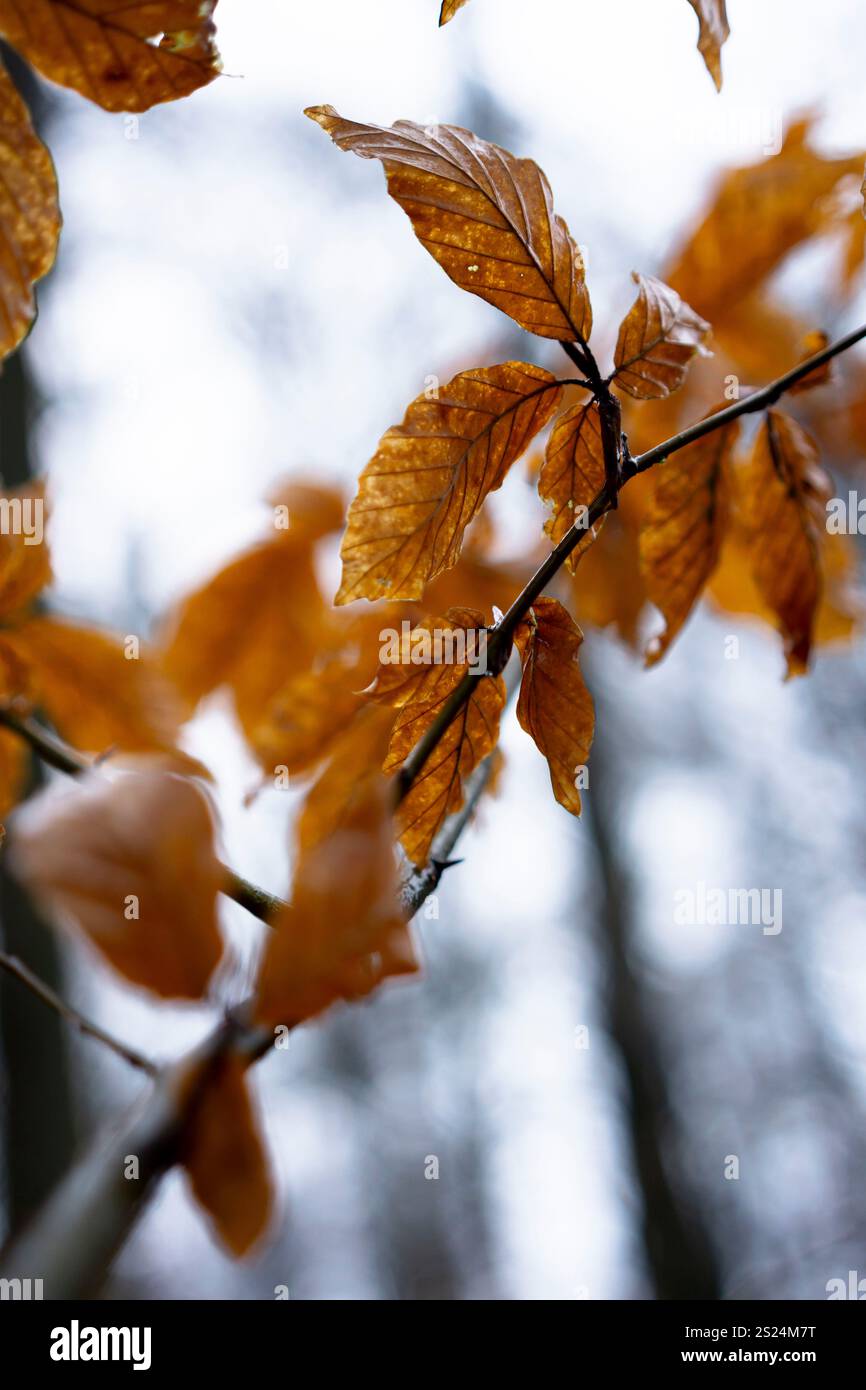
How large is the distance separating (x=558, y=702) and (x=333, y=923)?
17cm

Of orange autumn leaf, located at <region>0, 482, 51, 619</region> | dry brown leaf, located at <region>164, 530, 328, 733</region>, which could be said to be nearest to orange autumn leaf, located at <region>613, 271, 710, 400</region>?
orange autumn leaf, located at <region>0, 482, 51, 619</region>

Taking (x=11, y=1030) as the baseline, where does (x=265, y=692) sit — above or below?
above

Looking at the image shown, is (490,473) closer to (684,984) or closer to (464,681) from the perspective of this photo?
(464,681)

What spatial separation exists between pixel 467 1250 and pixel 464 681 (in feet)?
22.3

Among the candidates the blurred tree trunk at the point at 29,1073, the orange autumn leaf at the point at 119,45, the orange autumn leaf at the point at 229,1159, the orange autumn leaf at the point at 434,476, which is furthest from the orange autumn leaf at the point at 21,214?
the blurred tree trunk at the point at 29,1073

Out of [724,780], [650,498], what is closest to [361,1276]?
[724,780]

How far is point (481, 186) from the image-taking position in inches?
13.1

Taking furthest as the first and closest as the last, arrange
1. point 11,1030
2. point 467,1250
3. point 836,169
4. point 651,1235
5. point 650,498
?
1. point 467,1250
2. point 651,1235
3. point 11,1030
4. point 836,169
5. point 650,498

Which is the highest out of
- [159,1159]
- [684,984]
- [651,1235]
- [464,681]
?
[464,681]

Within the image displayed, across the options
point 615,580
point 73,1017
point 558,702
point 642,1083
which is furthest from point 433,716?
point 642,1083

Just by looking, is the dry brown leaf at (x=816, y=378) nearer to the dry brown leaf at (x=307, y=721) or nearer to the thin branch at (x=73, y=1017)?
the dry brown leaf at (x=307, y=721)

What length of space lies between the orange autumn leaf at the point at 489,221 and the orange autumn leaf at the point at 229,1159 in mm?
264

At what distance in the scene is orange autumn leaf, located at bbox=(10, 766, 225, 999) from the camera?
0.19 metres

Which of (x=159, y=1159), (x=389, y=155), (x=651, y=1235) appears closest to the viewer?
(x=159, y=1159)
